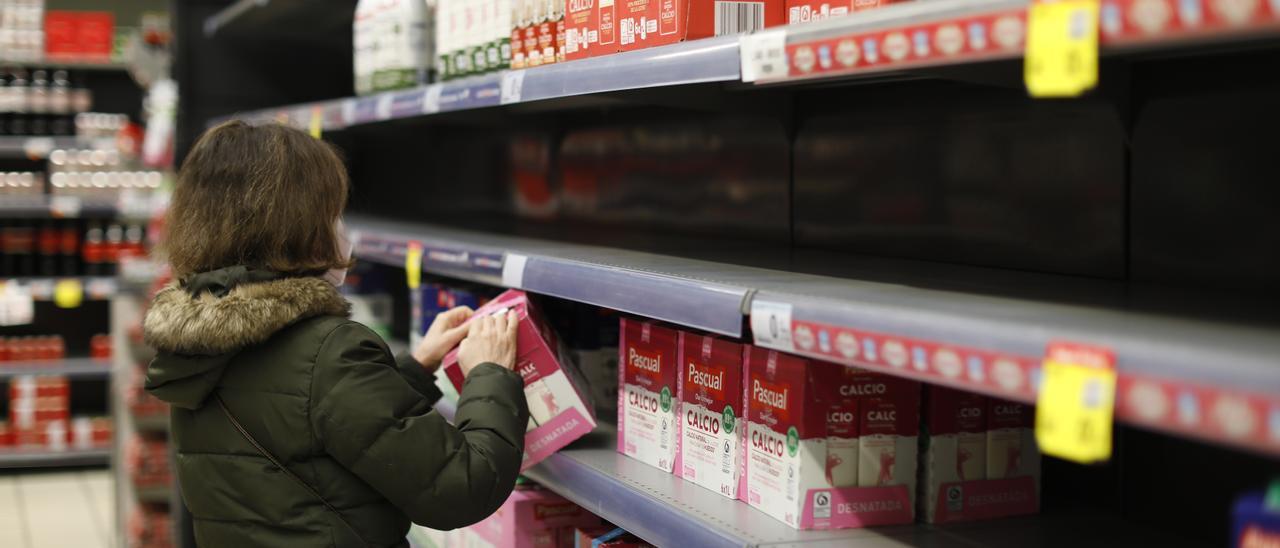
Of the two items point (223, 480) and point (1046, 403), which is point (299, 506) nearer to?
point (223, 480)

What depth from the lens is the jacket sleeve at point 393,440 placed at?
1.81 m

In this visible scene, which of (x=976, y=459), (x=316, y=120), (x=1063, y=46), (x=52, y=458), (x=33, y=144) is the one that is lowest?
(x=52, y=458)

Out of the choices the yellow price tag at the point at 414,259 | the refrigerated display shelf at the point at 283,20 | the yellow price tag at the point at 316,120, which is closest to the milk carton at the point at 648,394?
the yellow price tag at the point at 414,259

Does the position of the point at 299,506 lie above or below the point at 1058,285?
below

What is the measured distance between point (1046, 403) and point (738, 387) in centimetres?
84

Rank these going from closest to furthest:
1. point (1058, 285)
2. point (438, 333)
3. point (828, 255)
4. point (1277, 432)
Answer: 1. point (1277, 432)
2. point (1058, 285)
3. point (828, 255)
4. point (438, 333)

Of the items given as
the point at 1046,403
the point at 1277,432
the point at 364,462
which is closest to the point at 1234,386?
the point at 1277,432

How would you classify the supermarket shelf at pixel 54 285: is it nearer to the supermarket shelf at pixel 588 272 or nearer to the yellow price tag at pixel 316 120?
the yellow price tag at pixel 316 120

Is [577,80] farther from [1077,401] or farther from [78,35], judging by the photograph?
[78,35]

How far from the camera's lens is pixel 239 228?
192cm

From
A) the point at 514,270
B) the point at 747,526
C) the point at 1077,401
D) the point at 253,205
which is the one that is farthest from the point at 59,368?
the point at 1077,401

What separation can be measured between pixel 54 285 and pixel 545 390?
5828 millimetres

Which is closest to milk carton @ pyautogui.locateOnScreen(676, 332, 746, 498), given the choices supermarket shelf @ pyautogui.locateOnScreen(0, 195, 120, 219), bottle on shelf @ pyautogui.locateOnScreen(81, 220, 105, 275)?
supermarket shelf @ pyautogui.locateOnScreen(0, 195, 120, 219)

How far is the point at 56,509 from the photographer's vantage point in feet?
20.5
